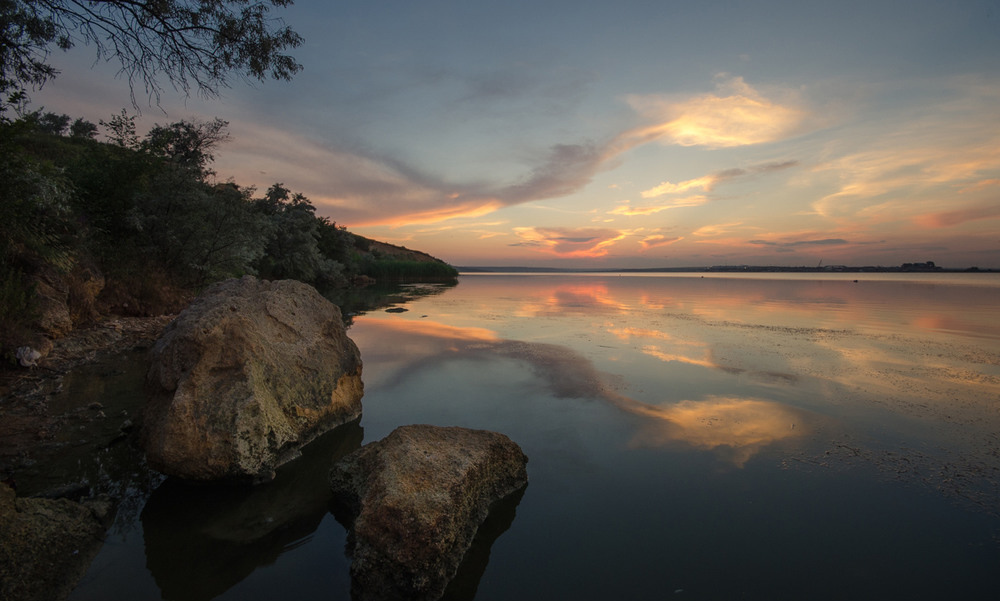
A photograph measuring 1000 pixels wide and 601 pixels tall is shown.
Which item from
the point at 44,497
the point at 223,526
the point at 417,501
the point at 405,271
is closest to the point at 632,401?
the point at 417,501

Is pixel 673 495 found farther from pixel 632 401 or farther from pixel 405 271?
pixel 405 271

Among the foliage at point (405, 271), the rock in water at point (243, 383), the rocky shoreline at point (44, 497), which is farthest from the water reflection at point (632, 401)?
the foliage at point (405, 271)

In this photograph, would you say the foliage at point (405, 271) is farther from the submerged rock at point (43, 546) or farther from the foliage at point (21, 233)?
the submerged rock at point (43, 546)

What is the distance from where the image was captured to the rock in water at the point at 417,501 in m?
3.64

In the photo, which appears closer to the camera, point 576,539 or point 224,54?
point 576,539

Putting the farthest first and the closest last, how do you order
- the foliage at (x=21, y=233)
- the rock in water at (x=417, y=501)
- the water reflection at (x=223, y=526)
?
the foliage at (x=21, y=233) → the water reflection at (x=223, y=526) → the rock in water at (x=417, y=501)

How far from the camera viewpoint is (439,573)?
3.71 meters

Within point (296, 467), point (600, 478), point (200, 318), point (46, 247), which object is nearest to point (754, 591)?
point (600, 478)

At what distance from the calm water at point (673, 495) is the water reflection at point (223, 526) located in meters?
0.02

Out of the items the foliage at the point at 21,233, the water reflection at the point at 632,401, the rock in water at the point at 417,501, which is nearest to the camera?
the rock in water at the point at 417,501

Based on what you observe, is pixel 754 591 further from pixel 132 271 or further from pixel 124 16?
pixel 132 271

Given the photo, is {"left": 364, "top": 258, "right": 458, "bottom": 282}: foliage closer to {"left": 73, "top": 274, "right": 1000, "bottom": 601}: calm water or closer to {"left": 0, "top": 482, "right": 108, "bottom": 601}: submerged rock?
{"left": 73, "top": 274, "right": 1000, "bottom": 601}: calm water

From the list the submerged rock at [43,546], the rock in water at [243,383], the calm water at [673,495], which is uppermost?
the rock in water at [243,383]

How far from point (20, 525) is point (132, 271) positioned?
1488cm
